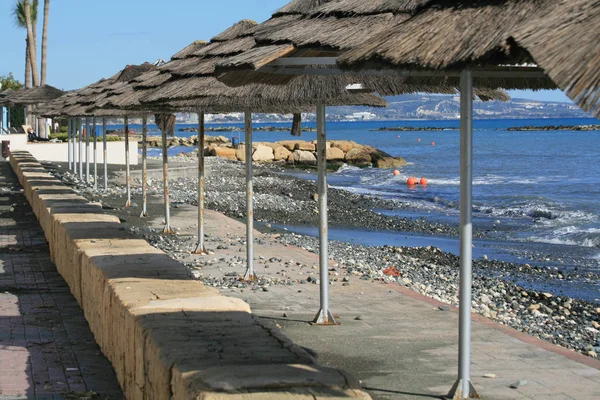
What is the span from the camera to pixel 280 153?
2208 inches

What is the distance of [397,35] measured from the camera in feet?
17.9

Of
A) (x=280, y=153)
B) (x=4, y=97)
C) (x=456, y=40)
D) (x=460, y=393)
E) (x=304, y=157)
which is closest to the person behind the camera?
(x=456, y=40)

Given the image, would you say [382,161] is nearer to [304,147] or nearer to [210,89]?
[304,147]

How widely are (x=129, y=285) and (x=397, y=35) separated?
2.49 metres

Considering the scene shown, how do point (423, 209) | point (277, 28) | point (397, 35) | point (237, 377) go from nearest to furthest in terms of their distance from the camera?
point (237, 377)
point (397, 35)
point (277, 28)
point (423, 209)

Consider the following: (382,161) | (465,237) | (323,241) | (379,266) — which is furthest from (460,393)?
(382,161)

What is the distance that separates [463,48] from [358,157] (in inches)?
2063

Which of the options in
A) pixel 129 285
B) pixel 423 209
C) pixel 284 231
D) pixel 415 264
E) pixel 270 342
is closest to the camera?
pixel 270 342

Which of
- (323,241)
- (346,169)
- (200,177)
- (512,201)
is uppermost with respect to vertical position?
(200,177)

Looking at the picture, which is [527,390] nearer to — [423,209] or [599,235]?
[599,235]

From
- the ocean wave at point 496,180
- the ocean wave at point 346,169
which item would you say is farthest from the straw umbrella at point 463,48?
the ocean wave at point 346,169

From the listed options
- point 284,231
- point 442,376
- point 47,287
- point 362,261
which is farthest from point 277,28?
point 284,231

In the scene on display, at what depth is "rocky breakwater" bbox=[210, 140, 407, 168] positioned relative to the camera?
54.6 metres

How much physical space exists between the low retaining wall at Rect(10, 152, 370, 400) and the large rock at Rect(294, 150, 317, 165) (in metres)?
44.7
